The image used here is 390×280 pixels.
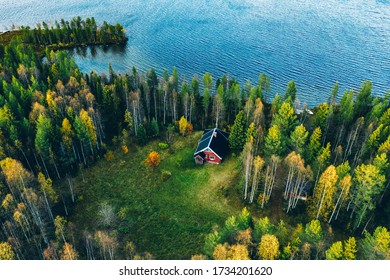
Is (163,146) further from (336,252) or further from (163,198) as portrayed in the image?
(336,252)

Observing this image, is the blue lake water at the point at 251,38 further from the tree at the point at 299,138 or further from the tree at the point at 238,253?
the tree at the point at 238,253

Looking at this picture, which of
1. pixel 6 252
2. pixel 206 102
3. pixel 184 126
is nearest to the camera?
pixel 6 252

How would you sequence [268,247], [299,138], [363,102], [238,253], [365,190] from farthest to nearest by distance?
[363,102] < [299,138] < [365,190] < [268,247] < [238,253]

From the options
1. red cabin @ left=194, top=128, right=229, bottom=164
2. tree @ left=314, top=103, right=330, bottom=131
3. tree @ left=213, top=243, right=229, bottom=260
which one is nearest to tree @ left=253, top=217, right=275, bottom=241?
tree @ left=213, top=243, right=229, bottom=260

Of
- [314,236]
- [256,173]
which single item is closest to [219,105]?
[256,173]

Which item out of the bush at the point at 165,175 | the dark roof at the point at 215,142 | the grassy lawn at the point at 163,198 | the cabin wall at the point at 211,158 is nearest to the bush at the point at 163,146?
the grassy lawn at the point at 163,198

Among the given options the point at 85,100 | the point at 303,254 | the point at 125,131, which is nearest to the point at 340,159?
the point at 303,254

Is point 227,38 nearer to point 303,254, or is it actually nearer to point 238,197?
point 238,197
